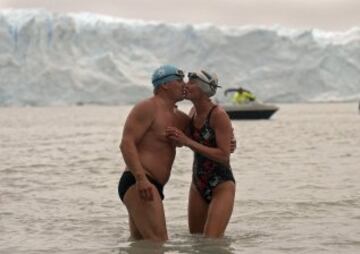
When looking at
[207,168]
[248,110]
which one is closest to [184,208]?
[207,168]

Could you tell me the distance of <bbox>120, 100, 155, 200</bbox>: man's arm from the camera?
5457mm

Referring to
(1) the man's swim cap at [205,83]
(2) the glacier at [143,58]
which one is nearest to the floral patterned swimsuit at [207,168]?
(1) the man's swim cap at [205,83]

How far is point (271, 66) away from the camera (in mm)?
93688

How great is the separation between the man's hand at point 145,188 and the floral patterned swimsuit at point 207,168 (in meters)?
0.61

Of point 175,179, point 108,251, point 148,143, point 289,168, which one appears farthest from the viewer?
point 289,168

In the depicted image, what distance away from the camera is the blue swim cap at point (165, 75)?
5750 mm

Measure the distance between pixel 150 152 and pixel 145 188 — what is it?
0.35 m

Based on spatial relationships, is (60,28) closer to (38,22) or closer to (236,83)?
(38,22)

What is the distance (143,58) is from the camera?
315 feet

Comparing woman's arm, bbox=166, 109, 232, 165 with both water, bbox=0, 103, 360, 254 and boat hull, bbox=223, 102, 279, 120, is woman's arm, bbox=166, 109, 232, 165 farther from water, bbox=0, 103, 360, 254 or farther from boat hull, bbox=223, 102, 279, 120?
boat hull, bbox=223, 102, 279, 120

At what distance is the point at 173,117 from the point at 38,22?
81.4 metres

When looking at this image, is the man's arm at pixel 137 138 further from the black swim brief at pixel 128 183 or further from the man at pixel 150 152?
the black swim brief at pixel 128 183

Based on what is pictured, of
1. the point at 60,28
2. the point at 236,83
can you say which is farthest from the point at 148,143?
the point at 236,83

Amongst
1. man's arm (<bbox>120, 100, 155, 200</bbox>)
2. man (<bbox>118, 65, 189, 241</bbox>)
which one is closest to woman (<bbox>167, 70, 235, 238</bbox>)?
man (<bbox>118, 65, 189, 241</bbox>)
